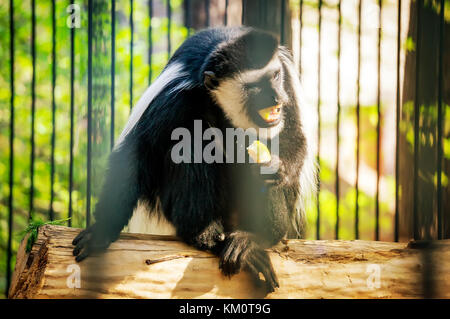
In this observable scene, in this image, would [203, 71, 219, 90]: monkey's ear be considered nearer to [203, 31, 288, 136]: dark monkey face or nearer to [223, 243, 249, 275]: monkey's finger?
[203, 31, 288, 136]: dark monkey face

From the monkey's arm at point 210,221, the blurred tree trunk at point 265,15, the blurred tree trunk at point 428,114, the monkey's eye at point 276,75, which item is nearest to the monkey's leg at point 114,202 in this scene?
the monkey's arm at point 210,221

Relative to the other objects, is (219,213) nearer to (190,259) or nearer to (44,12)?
(190,259)

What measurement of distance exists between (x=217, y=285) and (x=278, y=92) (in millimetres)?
899

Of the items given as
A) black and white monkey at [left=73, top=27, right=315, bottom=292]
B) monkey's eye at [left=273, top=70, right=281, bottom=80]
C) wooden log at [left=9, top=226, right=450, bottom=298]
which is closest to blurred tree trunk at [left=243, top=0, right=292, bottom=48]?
black and white monkey at [left=73, top=27, right=315, bottom=292]

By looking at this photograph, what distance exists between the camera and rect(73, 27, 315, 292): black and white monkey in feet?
6.22

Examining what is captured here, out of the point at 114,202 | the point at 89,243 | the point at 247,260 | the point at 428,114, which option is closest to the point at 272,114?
the point at 247,260

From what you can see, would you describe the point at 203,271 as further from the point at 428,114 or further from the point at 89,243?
the point at 428,114

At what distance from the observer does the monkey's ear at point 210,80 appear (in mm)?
2029

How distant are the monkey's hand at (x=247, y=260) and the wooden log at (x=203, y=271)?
0.03 meters

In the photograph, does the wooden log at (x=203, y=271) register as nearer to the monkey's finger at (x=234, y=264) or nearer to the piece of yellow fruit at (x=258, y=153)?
the monkey's finger at (x=234, y=264)

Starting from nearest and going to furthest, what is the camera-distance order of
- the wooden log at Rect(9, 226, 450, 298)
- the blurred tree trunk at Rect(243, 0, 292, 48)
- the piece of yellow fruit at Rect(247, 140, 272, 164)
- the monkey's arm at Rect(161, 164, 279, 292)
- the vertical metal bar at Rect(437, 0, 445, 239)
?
the wooden log at Rect(9, 226, 450, 298) → the monkey's arm at Rect(161, 164, 279, 292) → the piece of yellow fruit at Rect(247, 140, 272, 164) → the vertical metal bar at Rect(437, 0, 445, 239) → the blurred tree trunk at Rect(243, 0, 292, 48)

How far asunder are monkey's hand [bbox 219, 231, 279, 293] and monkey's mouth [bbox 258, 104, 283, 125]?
561 mm

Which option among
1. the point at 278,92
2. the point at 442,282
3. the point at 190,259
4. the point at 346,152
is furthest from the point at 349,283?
the point at 346,152

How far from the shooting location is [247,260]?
1740 millimetres
